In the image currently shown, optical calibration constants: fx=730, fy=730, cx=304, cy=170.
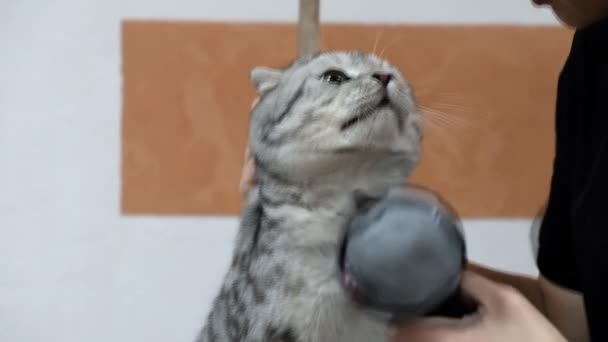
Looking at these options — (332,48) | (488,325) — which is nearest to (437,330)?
(488,325)

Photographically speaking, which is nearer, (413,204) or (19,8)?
(413,204)

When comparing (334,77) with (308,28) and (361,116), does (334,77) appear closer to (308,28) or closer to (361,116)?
Result: (361,116)

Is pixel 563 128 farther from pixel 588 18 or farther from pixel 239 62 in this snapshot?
pixel 239 62

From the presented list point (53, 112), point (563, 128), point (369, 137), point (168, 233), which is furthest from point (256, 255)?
point (53, 112)

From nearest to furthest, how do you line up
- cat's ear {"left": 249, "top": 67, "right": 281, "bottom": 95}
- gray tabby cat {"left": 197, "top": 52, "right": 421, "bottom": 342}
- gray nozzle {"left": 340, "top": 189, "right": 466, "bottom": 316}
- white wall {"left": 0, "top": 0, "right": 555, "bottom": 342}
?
gray nozzle {"left": 340, "top": 189, "right": 466, "bottom": 316} < gray tabby cat {"left": 197, "top": 52, "right": 421, "bottom": 342} < cat's ear {"left": 249, "top": 67, "right": 281, "bottom": 95} < white wall {"left": 0, "top": 0, "right": 555, "bottom": 342}

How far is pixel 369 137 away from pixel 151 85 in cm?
75

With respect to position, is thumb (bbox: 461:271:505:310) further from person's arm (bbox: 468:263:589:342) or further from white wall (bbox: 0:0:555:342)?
white wall (bbox: 0:0:555:342)

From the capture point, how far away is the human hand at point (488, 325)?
587mm

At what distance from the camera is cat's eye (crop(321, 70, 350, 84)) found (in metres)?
0.70

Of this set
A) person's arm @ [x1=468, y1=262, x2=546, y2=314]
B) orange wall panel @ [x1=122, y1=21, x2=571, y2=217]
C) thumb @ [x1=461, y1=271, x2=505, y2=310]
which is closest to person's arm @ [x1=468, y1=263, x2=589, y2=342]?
person's arm @ [x1=468, y1=262, x2=546, y2=314]

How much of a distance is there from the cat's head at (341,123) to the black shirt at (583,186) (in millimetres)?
178

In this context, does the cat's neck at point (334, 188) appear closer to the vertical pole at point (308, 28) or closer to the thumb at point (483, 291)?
the thumb at point (483, 291)

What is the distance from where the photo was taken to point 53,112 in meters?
1.31

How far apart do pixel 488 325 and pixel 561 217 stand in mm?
300
